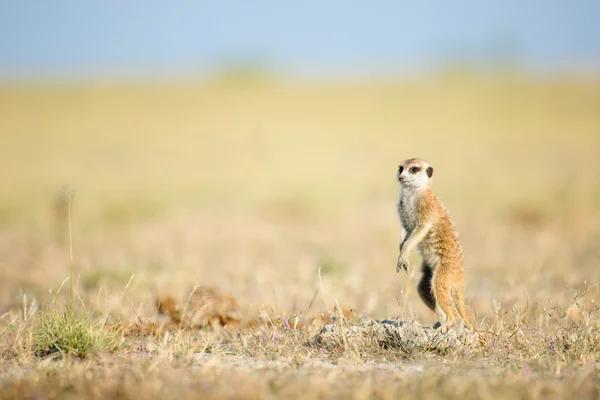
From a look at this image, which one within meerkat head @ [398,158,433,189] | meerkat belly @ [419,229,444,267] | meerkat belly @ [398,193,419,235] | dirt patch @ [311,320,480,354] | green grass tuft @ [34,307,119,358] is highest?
meerkat head @ [398,158,433,189]

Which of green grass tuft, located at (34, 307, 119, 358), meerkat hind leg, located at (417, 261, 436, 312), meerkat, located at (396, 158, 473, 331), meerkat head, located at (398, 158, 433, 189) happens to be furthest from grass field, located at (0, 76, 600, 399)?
meerkat head, located at (398, 158, 433, 189)

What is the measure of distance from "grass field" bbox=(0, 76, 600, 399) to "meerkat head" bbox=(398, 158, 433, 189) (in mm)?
876

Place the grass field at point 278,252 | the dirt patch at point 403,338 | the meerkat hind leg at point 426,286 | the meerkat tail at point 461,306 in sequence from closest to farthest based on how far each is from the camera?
the grass field at point 278,252
the dirt patch at point 403,338
the meerkat tail at point 461,306
the meerkat hind leg at point 426,286

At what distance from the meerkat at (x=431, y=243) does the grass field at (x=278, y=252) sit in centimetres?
26

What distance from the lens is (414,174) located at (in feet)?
20.3

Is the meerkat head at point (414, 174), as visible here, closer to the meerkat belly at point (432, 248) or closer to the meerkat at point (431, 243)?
the meerkat at point (431, 243)

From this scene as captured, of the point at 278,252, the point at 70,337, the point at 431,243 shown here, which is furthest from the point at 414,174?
the point at 278,252

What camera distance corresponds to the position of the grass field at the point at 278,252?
4.46 m

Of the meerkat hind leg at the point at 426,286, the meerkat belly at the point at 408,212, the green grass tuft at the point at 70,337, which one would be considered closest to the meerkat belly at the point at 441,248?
the meerkat hind leg at the point at 426,286

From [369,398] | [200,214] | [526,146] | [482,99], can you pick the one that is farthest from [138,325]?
[482,99]

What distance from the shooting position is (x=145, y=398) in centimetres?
379

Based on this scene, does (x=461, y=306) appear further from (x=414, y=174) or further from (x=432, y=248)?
(x=414, y=174)

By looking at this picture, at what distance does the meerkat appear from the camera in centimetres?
552

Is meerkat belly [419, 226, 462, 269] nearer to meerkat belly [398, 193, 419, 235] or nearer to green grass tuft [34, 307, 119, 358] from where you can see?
meerkat belly [398, 193, 419, 235]
